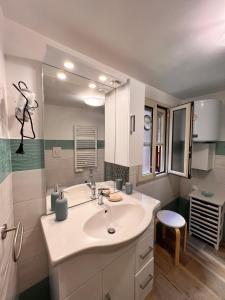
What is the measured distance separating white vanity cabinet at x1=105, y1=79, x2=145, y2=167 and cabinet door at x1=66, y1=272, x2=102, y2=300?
0.89 m

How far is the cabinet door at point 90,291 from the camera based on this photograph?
2.49 feet

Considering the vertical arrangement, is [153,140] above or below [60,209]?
above

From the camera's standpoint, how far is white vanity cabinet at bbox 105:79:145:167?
1347 millimetres

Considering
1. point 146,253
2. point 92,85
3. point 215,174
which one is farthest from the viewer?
point 215,174

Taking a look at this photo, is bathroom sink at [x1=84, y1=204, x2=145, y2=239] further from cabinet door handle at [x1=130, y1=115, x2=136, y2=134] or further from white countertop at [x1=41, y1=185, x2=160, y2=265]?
cabinet door handle at [x1=130, y1=115, x2=136, y2=134]

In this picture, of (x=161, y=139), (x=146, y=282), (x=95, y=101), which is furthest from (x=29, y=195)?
(x=161, y=139)

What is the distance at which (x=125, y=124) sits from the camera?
4.50 ft

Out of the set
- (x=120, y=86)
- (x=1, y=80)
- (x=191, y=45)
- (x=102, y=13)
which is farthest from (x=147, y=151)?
(x=1, y=80)

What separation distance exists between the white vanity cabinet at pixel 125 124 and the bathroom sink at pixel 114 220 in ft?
1.39

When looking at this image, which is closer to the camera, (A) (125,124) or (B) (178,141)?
(A) (125,124)

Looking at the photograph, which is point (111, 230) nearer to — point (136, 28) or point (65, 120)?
point (65, 120)

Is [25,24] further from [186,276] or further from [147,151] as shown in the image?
[186,276]

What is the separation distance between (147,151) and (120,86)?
3.37ft

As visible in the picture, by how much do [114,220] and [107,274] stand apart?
0.35m
